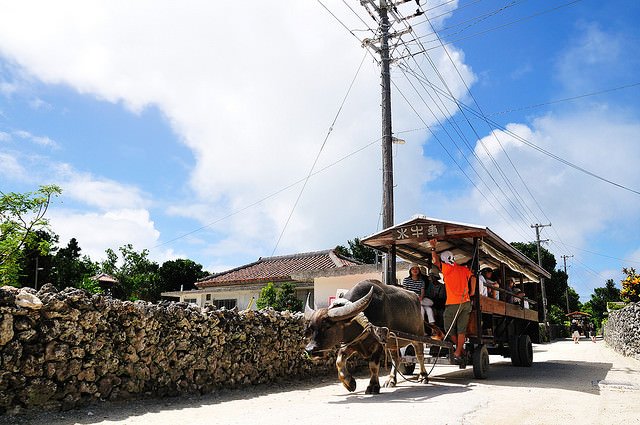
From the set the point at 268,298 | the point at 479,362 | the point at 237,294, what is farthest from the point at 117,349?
the point at 237,294

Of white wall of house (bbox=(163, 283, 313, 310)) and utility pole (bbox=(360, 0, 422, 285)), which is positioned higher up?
utility pole (bbox=(360, 0, 422, 285))

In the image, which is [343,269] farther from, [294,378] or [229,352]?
[229,352]

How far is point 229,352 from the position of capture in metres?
7.88

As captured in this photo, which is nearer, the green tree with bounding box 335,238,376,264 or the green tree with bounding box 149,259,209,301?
the green tree with bounding box 149,259,209,301

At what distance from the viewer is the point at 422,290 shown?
894 centimetres

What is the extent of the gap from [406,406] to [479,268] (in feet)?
12.3

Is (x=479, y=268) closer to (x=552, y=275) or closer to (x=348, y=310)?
(x=348, y=310)

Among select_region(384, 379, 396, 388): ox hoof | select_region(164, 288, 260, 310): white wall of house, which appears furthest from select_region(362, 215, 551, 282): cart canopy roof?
select_region(164, 288, 260, 310): white wall of house

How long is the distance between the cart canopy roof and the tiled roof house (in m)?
11.0

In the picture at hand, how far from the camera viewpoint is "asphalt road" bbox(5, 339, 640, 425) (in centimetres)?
516

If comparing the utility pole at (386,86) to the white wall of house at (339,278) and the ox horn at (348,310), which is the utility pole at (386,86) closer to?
the ox horn at (348,310)

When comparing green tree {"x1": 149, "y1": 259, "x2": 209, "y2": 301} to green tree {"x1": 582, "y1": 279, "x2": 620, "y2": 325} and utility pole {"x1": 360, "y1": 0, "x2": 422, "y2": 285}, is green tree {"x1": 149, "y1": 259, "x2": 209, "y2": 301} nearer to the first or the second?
utility pole {"x1": 360, "y1": 0, "x2": 422, "y2": 285}

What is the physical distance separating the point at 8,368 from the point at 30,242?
41.9 feet

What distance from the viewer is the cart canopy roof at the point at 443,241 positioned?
8.36 metres
